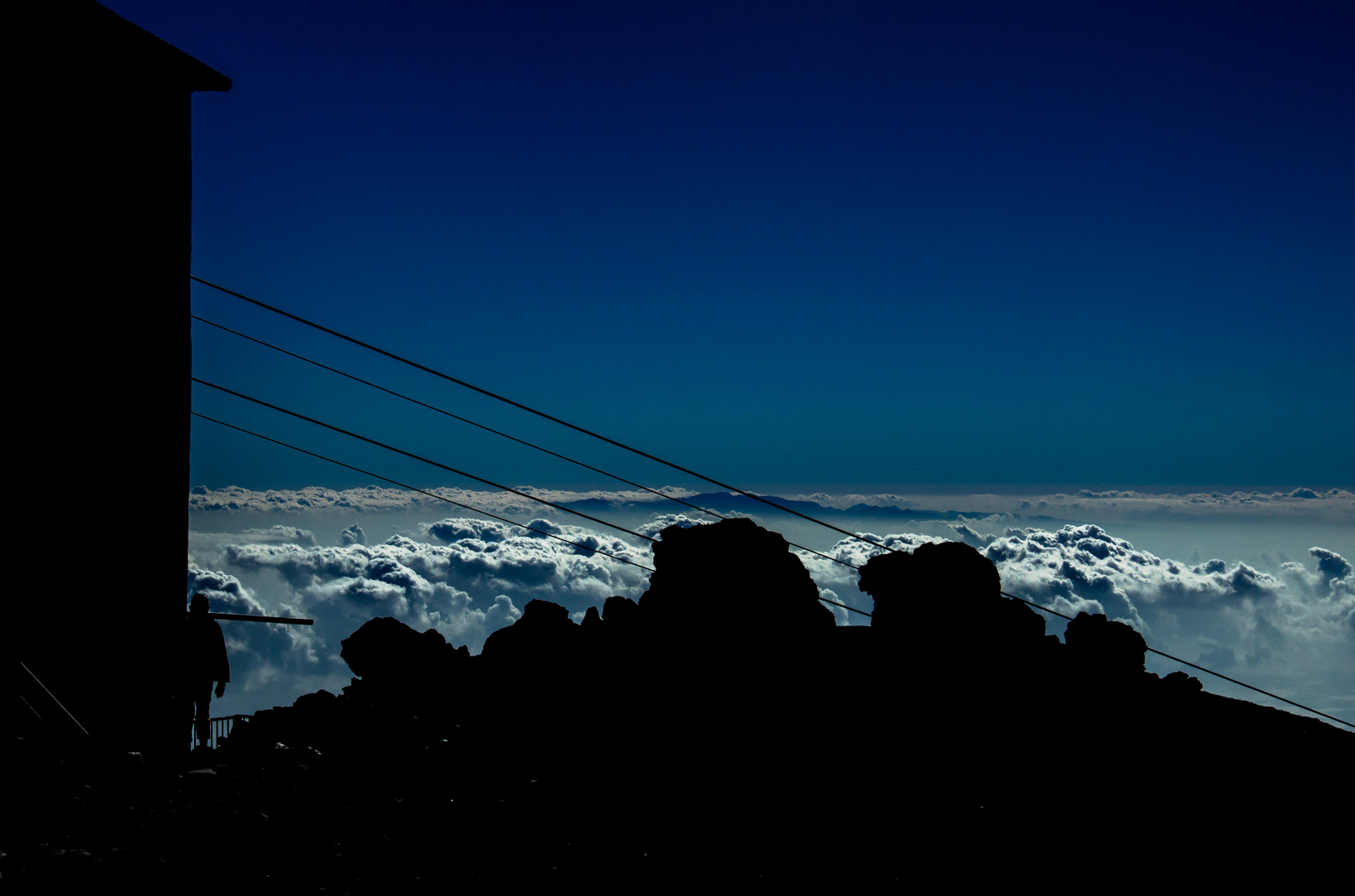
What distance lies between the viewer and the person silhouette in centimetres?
1702

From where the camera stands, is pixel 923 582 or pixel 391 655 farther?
pixel 923 582

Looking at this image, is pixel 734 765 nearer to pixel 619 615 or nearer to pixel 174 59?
pixel 619 615

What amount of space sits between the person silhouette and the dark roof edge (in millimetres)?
10618

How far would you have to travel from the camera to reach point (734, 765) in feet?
100

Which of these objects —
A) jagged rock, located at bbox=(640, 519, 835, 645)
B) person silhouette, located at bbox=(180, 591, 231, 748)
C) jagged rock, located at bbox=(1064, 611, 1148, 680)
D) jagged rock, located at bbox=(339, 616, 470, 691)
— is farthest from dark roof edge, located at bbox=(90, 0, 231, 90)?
jagged rock, located at bbox=(1064, 611, 1148, 680)

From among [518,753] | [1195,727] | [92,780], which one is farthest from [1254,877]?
[1195,727]

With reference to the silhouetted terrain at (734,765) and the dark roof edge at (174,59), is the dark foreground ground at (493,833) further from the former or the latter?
the dark roof edge at (174,59)

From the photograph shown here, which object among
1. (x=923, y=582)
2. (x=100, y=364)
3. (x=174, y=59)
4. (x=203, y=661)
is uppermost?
(x=174, y=59)

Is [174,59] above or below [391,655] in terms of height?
above

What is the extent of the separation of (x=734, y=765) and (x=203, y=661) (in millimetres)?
19612

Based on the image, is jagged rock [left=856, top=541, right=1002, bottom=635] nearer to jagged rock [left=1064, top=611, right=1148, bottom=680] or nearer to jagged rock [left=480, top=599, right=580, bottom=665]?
jagged rock [left=1064, top=611, right=1148, bottom=680]

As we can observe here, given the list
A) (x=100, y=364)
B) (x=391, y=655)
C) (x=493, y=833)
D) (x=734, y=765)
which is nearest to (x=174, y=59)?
(x=100, y=364)

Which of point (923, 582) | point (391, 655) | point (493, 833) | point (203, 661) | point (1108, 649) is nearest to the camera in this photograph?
point (493, 833)

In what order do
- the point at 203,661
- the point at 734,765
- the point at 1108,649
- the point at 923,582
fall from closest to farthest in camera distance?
1. the point at 203,661
2. the point at 734,765
3. the point at 1108,649
4. the point at 923,582
